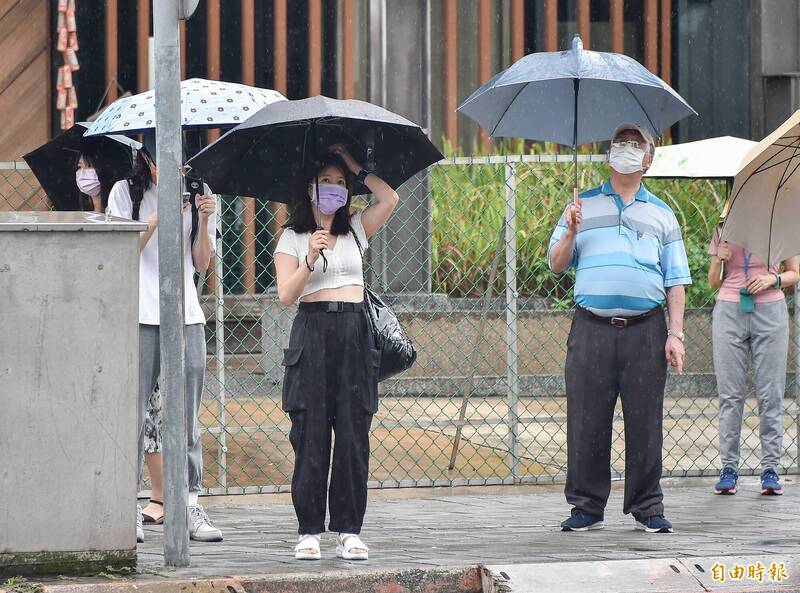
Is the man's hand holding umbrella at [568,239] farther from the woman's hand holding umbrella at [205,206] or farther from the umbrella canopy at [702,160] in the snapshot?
the woman's hand holding umbrella at [205,206]

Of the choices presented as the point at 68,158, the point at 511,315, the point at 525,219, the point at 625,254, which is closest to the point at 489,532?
the point at 625,254

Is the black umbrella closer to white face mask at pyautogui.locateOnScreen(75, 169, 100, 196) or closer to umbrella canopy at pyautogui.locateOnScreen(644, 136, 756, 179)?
white face mask at pyautogui.locateOnScreen(75, 169, 100, 196)

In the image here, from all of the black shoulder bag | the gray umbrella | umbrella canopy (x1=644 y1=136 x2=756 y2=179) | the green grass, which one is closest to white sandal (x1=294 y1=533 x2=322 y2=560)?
the black shoulder bag

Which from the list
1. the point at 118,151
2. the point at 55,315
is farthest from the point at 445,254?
the point at 55,315

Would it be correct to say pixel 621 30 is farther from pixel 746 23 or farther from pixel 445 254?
pixel 445 254

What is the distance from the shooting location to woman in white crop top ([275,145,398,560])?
601 cm

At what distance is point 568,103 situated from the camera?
7.23 meters

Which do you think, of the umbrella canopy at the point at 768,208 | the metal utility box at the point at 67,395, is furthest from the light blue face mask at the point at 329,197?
the umbrella canopy at the point at 768,208

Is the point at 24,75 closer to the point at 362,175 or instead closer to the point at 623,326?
the point at 362,175

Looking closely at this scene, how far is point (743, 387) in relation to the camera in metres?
8.14

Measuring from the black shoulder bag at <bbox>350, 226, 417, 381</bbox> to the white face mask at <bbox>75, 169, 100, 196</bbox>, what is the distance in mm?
1336

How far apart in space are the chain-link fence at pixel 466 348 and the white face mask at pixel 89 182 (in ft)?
4.27

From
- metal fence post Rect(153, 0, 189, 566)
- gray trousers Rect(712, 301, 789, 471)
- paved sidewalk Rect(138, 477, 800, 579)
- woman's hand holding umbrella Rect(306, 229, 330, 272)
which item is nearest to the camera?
metal fence post Rect(153, 0, 189, 566)

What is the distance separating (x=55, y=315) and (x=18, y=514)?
0.73m
